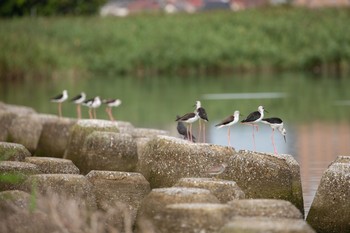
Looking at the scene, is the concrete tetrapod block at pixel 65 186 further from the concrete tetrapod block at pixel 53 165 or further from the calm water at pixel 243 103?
the calm water at pixel 243 103

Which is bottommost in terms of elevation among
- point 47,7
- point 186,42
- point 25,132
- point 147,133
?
point 47,7

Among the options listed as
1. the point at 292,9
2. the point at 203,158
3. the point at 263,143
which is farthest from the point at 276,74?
the point at 203,158

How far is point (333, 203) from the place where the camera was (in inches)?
534

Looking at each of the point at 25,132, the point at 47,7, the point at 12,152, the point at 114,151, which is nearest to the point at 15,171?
the point at 12,152

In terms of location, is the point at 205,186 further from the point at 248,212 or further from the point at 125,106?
the point at 125,106

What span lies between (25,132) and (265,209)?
10.3 meters

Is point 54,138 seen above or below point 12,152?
below

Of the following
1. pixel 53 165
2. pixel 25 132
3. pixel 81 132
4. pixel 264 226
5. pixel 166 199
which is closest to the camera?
pixel 264 226

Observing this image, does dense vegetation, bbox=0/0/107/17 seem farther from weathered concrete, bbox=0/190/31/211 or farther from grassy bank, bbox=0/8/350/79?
weathered concrete, bbox=0/190/31/211

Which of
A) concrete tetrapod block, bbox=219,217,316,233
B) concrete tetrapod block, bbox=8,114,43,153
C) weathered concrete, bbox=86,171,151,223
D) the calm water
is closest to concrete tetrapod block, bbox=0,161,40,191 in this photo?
weathered concrete, bbox=86,171,151,223

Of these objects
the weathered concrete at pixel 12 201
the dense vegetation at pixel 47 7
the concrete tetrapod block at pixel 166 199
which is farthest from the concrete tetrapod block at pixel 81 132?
the dense vegetation at pixel 47 7

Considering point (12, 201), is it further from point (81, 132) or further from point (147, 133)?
point (147, 133)

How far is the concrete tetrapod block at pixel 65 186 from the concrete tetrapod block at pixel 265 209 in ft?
7.46

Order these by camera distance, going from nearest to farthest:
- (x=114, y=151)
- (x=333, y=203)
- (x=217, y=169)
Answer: (x=333, y=203) < (x=217, y=169) < (x=114, y=151)
